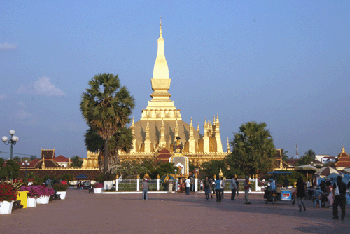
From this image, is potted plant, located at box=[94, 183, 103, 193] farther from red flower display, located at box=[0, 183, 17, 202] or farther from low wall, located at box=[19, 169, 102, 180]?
low wall, located at box=[19, 169, 102, 180]

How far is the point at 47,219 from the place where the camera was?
57.6ft

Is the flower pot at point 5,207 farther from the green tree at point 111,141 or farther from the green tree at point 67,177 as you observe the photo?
the green tree at point 67,177

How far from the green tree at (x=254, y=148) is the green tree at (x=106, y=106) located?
646 inches

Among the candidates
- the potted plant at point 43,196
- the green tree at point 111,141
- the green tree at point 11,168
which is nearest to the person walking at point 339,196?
the potted plant at point 43,196

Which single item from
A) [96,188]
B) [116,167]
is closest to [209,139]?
[116,167]

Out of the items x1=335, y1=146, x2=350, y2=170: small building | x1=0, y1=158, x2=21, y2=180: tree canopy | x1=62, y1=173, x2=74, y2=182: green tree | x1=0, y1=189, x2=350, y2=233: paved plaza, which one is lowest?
x1=0, y1=189, x2=350, y2=233: paved plaza

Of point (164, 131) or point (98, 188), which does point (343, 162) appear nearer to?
point (164, 131)

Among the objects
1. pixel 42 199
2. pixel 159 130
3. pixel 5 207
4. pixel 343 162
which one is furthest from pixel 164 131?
pixel 5 207

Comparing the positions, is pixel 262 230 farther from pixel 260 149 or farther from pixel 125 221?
pixel 260 149

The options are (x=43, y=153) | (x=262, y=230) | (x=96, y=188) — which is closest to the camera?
(x=262, y=230)

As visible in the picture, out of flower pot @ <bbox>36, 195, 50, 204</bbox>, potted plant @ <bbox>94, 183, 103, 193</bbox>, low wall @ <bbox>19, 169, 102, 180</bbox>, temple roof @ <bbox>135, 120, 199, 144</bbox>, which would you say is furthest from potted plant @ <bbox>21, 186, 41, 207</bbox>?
temple roof @ <bbox>135, 120, 199, 144</bbox>

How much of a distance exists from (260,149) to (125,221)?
41.2 meters

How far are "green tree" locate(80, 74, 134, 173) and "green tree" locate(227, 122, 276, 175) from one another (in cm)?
1640

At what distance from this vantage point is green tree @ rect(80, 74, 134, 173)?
4438 centimetres
